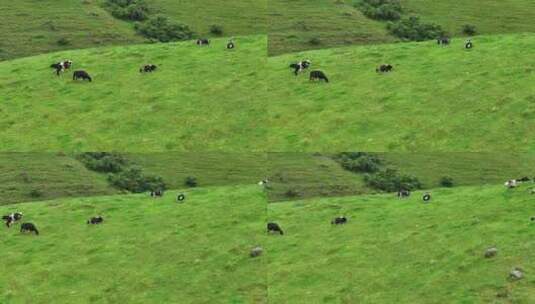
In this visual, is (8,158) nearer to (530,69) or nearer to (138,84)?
(138,84)

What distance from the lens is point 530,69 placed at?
75.1 meters

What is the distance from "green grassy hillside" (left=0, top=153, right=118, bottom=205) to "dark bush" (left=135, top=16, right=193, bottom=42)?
17.7m

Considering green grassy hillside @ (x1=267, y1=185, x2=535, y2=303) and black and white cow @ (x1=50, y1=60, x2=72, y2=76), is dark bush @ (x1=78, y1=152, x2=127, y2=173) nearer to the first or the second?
black and white cow @ (x1=50, y1=60, x2=72, y2=76)

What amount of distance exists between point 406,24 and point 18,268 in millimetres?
42073

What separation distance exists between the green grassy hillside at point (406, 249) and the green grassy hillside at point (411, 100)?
13.7 feet

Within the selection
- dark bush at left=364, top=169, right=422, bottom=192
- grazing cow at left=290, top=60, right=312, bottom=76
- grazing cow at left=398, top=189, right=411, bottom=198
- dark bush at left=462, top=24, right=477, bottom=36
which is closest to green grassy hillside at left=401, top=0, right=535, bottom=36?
dark bush at left=462, top=24, right=477, bottom=36

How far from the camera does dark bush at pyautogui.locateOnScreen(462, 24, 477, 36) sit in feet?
288

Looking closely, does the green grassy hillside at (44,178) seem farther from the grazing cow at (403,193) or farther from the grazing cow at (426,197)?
the grazing cow at (426,197)

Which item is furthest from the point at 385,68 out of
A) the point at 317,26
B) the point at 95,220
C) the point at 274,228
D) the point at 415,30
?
the point at 95,220

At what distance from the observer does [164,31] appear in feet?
297

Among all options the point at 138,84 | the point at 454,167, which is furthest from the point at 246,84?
the point at 454,167

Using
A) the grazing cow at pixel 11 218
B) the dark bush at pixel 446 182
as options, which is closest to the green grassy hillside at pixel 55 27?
the grazing cow at pixel 11 218

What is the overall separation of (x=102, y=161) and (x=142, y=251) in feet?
40.2

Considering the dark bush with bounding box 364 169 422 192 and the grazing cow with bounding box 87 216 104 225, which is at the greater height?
the dark bush with bounding box 364 169 422 192
